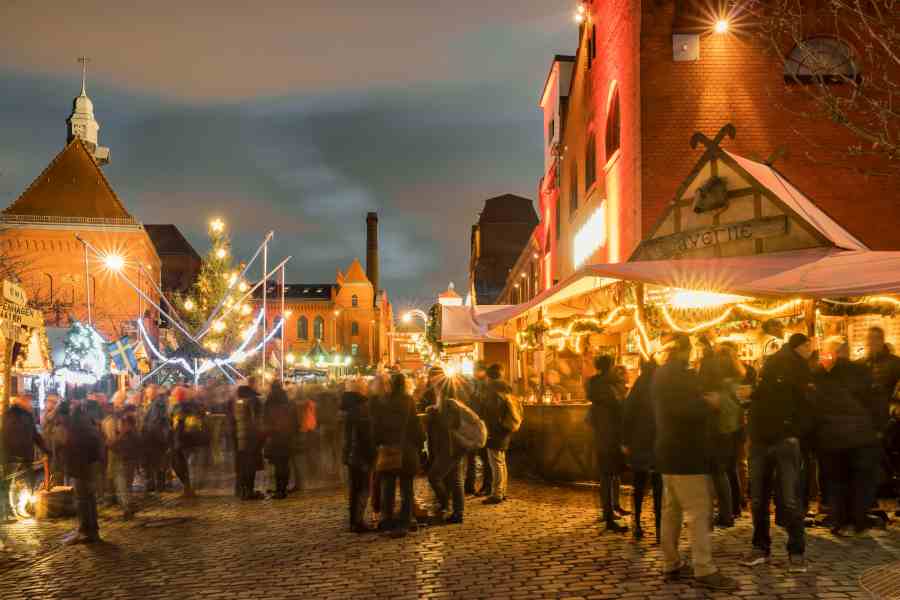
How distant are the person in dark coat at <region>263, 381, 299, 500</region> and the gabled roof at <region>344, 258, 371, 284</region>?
95488mm

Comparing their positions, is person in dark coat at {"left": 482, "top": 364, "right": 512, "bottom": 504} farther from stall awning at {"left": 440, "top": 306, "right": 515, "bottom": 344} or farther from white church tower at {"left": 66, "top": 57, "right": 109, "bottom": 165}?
white church tower at {"left": 66, "top": 57, "right": 109, "bottom": 165}

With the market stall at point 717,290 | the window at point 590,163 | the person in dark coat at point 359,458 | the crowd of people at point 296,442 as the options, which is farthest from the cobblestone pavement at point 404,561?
the window at point 590,163

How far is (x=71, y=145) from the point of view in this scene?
65125mm

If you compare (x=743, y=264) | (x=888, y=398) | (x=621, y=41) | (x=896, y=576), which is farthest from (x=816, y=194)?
(x=896, y=576)

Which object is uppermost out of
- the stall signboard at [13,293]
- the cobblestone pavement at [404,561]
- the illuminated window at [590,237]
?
the illuminated window at [590,237]

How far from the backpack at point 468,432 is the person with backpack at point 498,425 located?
1.15 meters

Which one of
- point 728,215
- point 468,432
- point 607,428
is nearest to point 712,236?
point 728,215

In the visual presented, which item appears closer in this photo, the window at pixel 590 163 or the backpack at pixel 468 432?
the backpack at pixel 468 432

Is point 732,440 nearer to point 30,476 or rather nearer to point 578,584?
point 578,584

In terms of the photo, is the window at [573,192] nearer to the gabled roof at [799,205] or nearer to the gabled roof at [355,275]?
the gabled roof at [799,205]

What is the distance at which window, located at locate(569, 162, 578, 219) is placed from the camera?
79.5ft

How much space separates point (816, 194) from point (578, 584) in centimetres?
1211

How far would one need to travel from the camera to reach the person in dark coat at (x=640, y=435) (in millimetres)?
8539

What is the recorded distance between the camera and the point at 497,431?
39.0 ft
